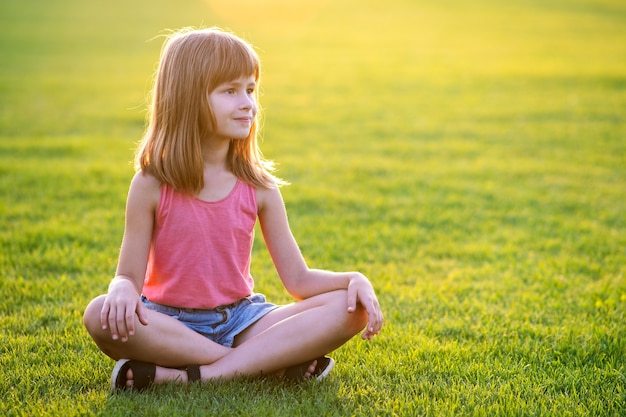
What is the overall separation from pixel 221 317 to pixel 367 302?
0.75 meters

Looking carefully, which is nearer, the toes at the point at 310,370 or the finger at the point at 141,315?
the finger at the point at 141,315

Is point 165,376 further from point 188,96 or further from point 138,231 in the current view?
point 188,96

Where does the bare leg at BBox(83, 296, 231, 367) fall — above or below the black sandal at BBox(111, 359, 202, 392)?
above

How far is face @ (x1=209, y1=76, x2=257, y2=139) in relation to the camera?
3.24 m

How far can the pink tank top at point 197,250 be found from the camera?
3.27m

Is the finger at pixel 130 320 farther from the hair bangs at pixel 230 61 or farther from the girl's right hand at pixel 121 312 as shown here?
the hair bangs at pixel 230 61

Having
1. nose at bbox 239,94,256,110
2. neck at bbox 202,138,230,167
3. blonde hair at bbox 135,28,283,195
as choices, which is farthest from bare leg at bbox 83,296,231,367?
nose at bbox 239,94,256,110

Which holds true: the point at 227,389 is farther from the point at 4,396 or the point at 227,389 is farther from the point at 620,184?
the point at 620,184

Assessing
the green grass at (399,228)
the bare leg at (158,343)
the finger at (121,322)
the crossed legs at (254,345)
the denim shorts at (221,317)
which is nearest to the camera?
the finger at (121,322)

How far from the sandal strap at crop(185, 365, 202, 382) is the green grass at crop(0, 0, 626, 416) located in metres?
0.06

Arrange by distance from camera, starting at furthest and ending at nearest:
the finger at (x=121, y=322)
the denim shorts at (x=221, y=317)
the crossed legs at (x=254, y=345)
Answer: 1. the denim shorts at (x=221, y=317)
2. the crossed legs at (x=254, y=345)
3. the finger at (x=121, y=322)

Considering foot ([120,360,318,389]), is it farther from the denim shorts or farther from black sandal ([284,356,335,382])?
the denim shorts

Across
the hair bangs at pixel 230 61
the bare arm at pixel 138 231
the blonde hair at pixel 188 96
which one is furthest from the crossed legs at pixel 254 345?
the hair bangs at pixel 230 61

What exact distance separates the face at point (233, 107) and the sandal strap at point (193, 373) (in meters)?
1.04
